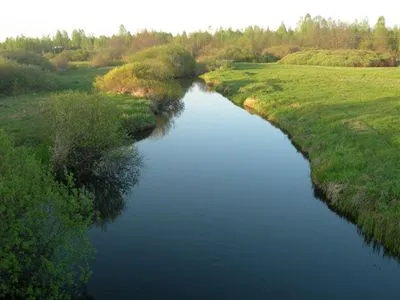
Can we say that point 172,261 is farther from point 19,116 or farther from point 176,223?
point 19,116

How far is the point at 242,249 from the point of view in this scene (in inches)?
685

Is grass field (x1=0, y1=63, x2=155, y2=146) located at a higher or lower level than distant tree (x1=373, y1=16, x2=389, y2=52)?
lower

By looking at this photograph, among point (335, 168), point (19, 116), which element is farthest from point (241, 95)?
point (335, 168)

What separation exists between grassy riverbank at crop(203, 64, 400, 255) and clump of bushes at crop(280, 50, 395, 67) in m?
40.7

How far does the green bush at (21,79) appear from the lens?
56.7 metres

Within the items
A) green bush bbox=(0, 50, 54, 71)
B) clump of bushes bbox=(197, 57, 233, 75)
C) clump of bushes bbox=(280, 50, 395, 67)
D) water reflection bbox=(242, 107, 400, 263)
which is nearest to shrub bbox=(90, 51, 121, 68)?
clump of bushes bbox=(197, 57, 233, 75)

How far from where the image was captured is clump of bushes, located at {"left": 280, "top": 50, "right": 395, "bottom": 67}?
102m

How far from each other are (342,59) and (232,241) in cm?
9653

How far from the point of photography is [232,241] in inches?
708

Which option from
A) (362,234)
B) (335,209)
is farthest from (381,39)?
(362,234)

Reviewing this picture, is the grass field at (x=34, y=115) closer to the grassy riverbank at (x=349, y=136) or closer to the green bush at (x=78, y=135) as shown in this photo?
the green bush at (x=78, y=135)

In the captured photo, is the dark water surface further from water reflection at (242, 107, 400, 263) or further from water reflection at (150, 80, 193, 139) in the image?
water reflection at (150, 80, 193, 139)

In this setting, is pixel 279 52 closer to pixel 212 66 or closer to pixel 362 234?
pixel 212 66

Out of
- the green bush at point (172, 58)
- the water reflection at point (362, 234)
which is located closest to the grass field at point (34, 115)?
the water reflection at point (362, 234)
